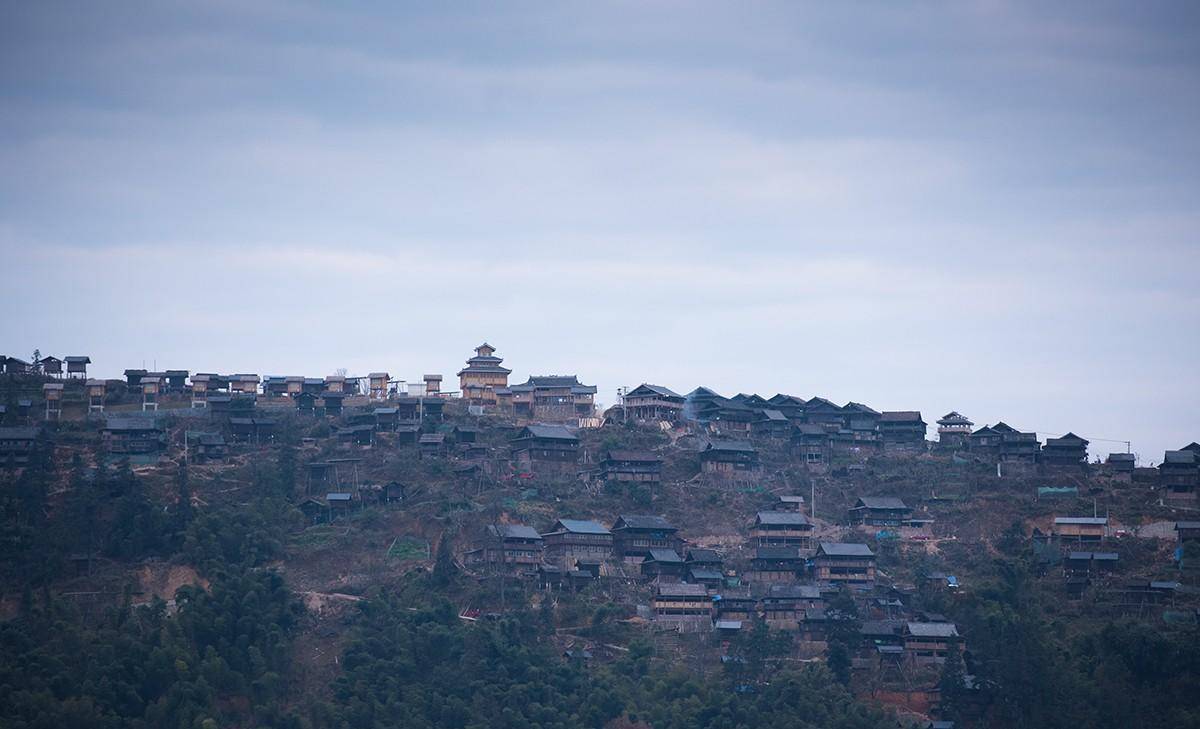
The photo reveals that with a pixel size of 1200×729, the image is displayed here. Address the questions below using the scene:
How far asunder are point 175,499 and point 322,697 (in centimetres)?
1620

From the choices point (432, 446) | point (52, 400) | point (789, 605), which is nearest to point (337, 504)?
point (432, 446)

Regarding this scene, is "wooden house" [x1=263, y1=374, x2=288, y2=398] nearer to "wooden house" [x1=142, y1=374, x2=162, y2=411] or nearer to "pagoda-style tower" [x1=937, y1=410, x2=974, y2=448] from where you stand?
"wooden house" [x1=142, y1=374, x2=162, y2=411]

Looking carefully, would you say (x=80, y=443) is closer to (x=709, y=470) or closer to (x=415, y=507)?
(x=415, y=507)

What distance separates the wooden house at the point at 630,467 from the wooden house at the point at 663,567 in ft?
25.2

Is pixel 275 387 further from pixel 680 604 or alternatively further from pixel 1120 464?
pixel 1120 464

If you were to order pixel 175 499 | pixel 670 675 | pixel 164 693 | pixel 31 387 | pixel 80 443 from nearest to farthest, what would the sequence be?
pixel 164 693 → pixel 670 675 → pixel 175 499 → pixel 80 443 → pixel 31 387

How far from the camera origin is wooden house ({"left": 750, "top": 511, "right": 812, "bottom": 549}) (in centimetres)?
7731

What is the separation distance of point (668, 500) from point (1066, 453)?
21898 millimetres

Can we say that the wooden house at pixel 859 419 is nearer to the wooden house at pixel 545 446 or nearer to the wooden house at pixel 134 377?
the wooden house at pixel 545 446

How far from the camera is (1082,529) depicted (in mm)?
77125

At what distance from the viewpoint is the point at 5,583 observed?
6788cm

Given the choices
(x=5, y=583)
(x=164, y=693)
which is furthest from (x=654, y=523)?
(x=5, y=583)

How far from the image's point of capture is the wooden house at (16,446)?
3031 inches

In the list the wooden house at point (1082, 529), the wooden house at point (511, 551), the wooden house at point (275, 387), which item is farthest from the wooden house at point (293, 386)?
the wooden house at point (1082, 529)
